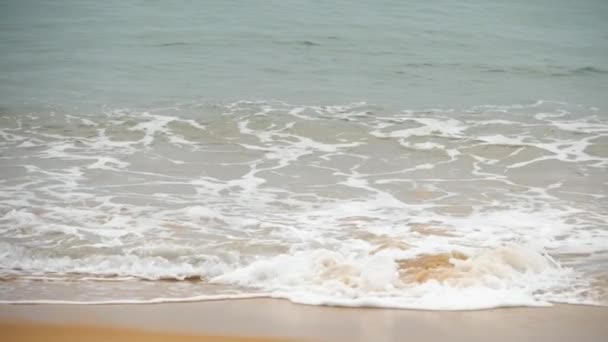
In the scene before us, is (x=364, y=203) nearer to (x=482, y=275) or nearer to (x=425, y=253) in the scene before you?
(x=425, y=253)

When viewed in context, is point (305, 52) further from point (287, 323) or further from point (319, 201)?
point (287, 323)

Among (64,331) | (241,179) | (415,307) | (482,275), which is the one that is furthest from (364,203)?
(64,331)

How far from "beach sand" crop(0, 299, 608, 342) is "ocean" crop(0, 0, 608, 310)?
134mm

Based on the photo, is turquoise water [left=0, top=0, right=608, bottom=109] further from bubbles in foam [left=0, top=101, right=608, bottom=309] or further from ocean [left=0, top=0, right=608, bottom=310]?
bubbles in foam [left=0, top=101, right=608, bottom=309]

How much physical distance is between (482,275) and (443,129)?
4.74 metres

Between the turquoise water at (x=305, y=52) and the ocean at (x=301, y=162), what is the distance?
0.08 metres

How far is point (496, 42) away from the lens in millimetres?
15398

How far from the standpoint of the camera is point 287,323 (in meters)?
3.92

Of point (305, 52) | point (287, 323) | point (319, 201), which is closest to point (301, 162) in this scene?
point (319, 201)

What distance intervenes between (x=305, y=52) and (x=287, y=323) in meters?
10.4

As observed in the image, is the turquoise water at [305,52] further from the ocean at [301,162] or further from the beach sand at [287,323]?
the beach sand at [287,323]

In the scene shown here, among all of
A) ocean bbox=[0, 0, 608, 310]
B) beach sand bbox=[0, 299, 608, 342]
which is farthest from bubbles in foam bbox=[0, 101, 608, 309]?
beach sand bbox=[0, 299, 608, 342]

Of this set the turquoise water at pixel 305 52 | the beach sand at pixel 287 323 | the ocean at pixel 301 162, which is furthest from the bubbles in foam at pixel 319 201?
the turquoise water at pixel 305 52

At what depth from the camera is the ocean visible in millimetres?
4613
